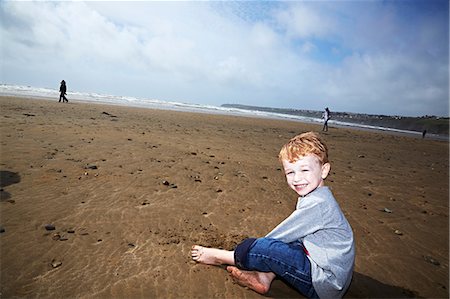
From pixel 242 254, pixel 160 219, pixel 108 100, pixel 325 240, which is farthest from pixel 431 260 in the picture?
pixel 108 100

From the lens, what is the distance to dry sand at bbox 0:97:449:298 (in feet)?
8.95

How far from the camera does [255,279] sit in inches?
106

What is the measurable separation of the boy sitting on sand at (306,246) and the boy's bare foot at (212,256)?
16mm

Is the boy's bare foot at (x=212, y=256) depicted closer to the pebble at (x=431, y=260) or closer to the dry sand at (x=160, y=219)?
the dry sand at (x=160, y=219)

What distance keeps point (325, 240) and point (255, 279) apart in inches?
34.4

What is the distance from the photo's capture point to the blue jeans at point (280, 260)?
2.40 m

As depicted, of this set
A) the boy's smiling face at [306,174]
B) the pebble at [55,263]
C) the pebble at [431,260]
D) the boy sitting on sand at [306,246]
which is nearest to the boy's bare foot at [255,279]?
the boy sitting on sand at [306,246]

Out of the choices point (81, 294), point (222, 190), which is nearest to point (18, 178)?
point (81, 294)

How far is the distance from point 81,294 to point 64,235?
3.82 ft

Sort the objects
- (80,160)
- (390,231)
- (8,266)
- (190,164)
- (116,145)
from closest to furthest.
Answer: (8,266) → (390,231) → (80,160) → (190,164) → (116,145)

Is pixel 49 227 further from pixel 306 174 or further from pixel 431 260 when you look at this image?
pixel 431 260

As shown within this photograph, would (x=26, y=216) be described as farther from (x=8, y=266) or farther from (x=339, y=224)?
(x=339, y=224)

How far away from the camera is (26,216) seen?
11.9ft

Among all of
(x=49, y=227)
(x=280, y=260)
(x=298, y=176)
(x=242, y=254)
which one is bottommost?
(x=49, y=227)
